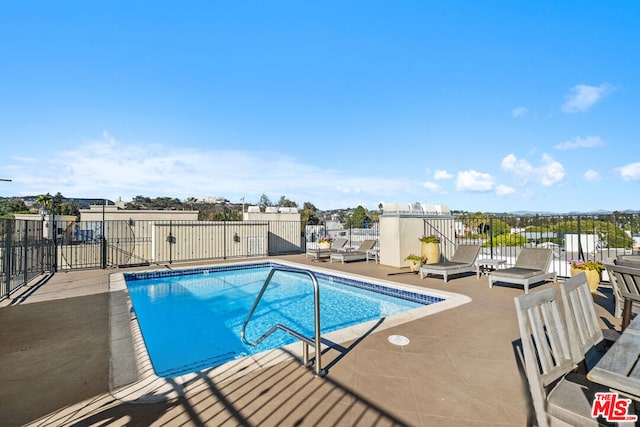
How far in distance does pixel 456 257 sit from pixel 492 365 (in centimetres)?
534

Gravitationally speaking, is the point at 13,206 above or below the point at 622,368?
above

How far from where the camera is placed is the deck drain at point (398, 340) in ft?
11.0

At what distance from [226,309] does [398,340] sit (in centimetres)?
441

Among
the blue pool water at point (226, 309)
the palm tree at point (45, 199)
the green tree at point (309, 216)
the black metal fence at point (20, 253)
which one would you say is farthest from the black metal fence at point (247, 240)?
the palm tree at point (45, 199)

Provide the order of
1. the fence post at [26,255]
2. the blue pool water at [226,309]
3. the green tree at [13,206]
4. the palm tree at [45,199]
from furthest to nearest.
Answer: the green tree at [13,206]
the palm tree at [45,199]
the fence post at [26,255]
the blue pool water at [226,309]

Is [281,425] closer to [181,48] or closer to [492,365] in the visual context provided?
[492,365]

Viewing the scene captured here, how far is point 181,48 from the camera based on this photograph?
36.1ft

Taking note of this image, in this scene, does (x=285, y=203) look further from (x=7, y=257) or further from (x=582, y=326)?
(x=582, y=326)

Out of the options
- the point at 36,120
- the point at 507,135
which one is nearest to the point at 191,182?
the point at 36,120

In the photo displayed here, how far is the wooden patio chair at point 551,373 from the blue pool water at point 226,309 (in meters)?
3.57

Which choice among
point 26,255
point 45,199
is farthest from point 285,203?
point 26,255

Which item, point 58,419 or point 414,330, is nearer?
point 58,419

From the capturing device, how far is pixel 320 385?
96.2 inches

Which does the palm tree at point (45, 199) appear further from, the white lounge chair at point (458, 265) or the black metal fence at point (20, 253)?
the white lounge chair at point (458, 265)
